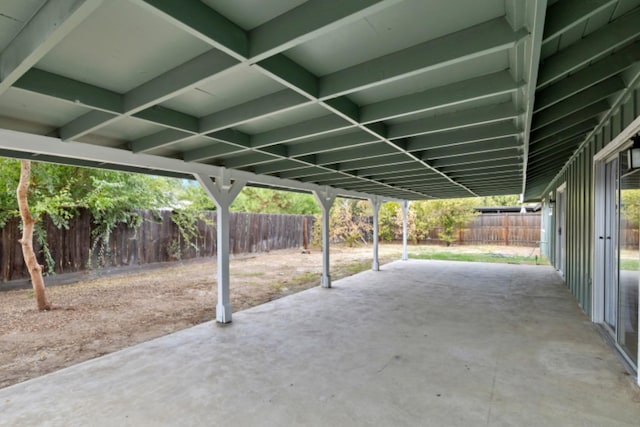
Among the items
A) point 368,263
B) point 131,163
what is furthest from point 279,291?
point 368,263

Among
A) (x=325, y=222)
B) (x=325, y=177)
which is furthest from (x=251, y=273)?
(x=325, y=177)

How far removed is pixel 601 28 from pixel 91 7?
254 centimetres

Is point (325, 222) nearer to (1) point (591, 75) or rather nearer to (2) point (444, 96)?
(2) point (444, 96)

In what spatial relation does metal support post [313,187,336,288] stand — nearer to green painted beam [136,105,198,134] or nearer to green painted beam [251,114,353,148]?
green painted beam [251,114,353,148]

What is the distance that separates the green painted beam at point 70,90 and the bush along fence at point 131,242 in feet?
18.4

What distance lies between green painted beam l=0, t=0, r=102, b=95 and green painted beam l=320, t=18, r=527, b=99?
130 cm

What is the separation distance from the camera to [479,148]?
12.4ft

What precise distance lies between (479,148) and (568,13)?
2365 mm

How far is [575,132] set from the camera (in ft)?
12.5

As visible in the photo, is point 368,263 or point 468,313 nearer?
point 468,313

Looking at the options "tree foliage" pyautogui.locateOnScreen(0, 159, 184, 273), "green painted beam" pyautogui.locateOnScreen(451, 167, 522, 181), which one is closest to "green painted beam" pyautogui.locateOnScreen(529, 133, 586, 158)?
"green painted beam" pyautogui.locateOnScreen(451, 167, 522, 181)

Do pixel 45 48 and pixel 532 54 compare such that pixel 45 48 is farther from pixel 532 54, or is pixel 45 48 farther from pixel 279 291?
pixel 279 291

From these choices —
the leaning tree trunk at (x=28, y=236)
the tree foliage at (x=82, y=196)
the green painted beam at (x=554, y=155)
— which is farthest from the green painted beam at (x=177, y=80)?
the tree foliage at (x=82, y=196)

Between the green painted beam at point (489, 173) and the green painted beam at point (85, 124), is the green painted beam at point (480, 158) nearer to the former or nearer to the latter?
the green painted beam at point (489, 173)
